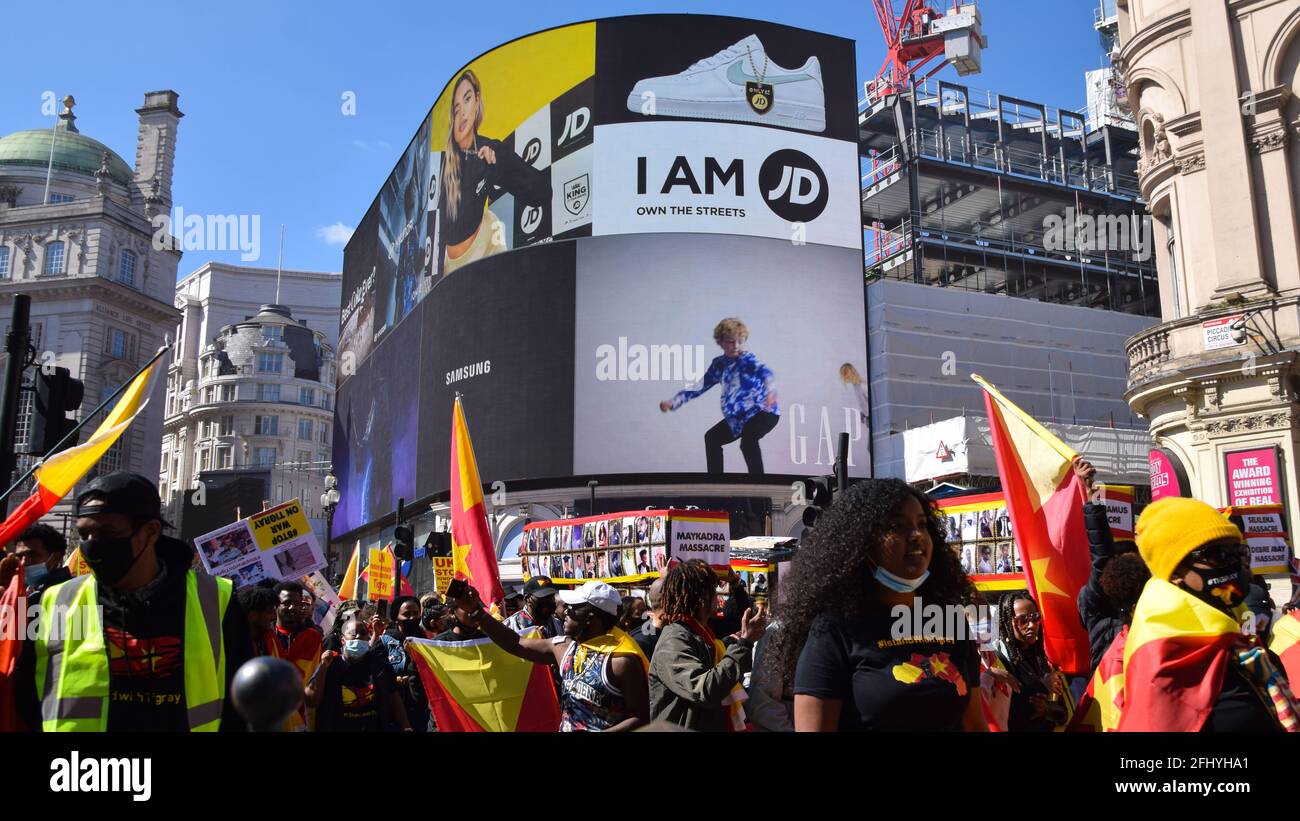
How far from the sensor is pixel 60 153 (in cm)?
7288

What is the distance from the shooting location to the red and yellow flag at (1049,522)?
628 centimetres

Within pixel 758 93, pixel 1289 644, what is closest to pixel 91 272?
pixel 758 93

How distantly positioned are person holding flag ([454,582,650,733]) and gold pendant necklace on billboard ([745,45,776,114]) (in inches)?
1615

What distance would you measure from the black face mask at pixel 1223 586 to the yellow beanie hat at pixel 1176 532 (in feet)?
0.29

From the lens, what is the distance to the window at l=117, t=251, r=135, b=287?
217 ft

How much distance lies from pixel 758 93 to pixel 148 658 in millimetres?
43571

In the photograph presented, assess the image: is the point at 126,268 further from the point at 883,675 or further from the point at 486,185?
the point at 883,675

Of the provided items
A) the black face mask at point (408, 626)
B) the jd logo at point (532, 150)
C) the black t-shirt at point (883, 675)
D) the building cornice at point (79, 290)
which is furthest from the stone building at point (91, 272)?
the black t-shirt at point (883, 675)

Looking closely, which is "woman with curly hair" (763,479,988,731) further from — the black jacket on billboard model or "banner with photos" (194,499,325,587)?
the black jacket on billboard model

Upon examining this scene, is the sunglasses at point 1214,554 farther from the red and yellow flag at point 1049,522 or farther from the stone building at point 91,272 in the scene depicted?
the stone building at point 91,272

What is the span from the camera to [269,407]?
99625mm
